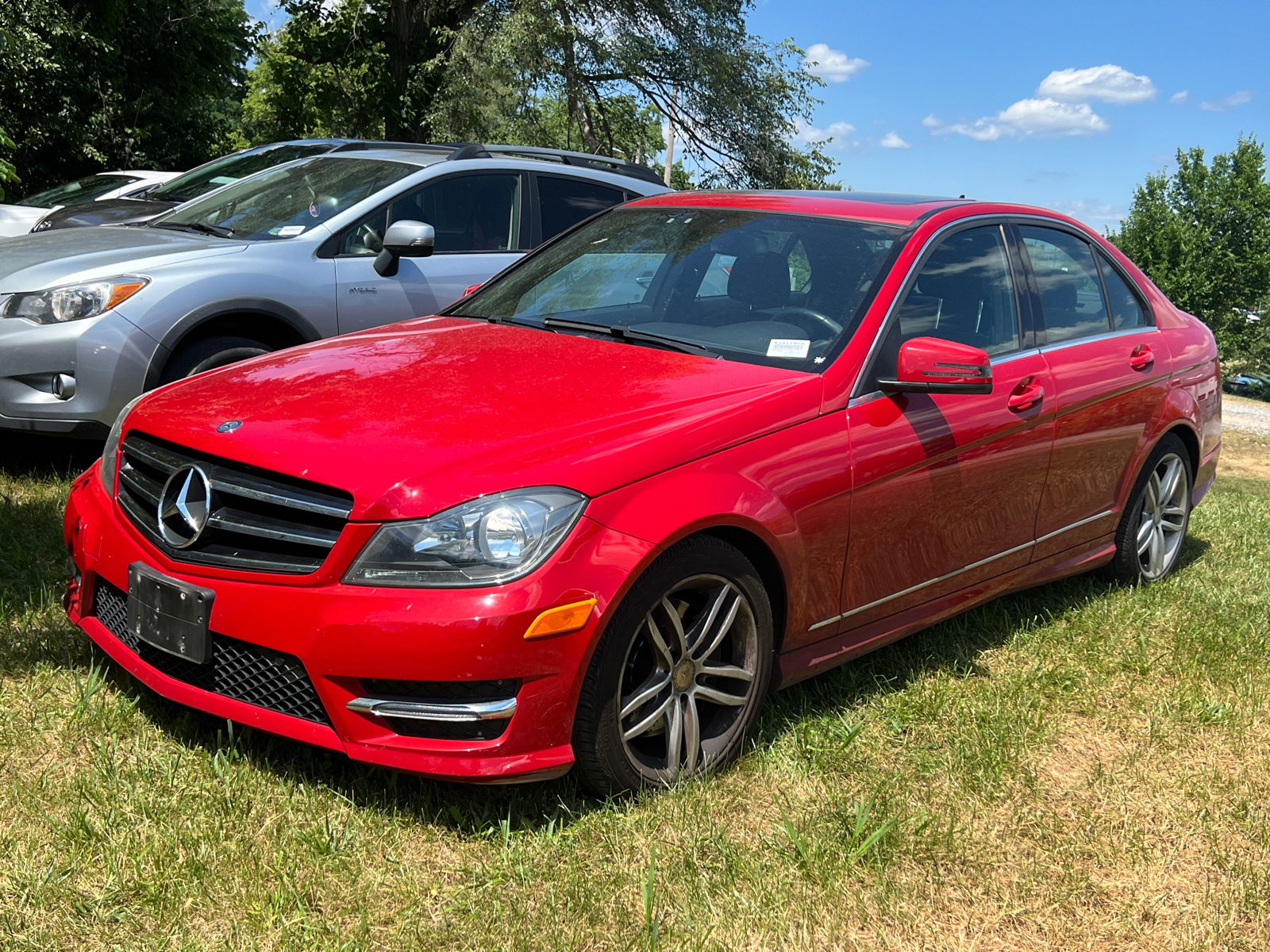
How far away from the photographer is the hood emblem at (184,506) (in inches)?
125

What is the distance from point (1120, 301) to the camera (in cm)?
536

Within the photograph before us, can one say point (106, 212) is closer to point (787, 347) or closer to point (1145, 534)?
point (787, 347)

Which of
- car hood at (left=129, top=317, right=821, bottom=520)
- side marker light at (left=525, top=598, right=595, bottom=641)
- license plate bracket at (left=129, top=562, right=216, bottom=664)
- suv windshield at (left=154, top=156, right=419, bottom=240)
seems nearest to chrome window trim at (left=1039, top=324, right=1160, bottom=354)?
car hood at (left=129, top=317, right=821, bottom=520)

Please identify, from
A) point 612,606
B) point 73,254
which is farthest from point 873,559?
point 73,254

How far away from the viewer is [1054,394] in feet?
15.0

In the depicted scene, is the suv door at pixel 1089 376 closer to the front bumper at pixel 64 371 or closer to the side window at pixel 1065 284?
the side window at pixel 1065 284

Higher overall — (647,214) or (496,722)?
(647,214)

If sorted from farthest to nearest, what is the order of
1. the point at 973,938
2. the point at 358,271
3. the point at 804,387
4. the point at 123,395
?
the point at 358,271
the point at 123,395
the point at 804,387
the point at 973,938

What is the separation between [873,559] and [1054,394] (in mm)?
1231

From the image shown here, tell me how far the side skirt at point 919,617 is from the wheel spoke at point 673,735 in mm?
440

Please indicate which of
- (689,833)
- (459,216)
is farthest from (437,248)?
(689,833)

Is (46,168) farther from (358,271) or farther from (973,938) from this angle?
(973,938)

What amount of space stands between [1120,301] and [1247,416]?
65180 mm

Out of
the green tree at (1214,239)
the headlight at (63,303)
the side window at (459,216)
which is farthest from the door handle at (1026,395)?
the green tree at (1214,239)
